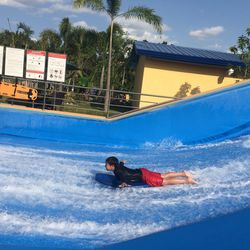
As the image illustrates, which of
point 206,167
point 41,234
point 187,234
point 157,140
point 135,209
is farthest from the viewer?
point 157,140

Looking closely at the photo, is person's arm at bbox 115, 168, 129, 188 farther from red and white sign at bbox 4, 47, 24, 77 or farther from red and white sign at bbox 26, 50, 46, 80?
red and white sign at bbox 4, 47, 24, 77

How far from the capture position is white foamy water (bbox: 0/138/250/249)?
185 inches

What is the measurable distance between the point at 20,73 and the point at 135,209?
274 inches

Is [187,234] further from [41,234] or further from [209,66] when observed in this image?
[209,66]

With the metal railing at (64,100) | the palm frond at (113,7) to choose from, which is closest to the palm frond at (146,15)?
the palm frond at (113,7)

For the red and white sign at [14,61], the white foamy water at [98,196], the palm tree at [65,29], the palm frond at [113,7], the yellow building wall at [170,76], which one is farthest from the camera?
the palm tree at [65,29]

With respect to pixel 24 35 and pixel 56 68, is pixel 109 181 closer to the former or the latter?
pixel 56 68

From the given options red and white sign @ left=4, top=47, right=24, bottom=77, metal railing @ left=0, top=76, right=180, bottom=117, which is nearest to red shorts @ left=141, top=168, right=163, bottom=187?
metal railing @ left=0, top=76, right=180, bottom=117

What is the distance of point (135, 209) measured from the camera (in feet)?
Result: 17.8

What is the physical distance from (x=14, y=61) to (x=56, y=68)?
45.0 inches

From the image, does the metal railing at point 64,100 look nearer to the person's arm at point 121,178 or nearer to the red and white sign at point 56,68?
the red and white sign at point 56,68

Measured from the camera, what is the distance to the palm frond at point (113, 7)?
17422 millimetres

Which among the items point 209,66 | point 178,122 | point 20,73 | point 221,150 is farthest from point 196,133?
point 209,66

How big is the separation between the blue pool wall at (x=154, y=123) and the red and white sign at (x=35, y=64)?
3.88ft
